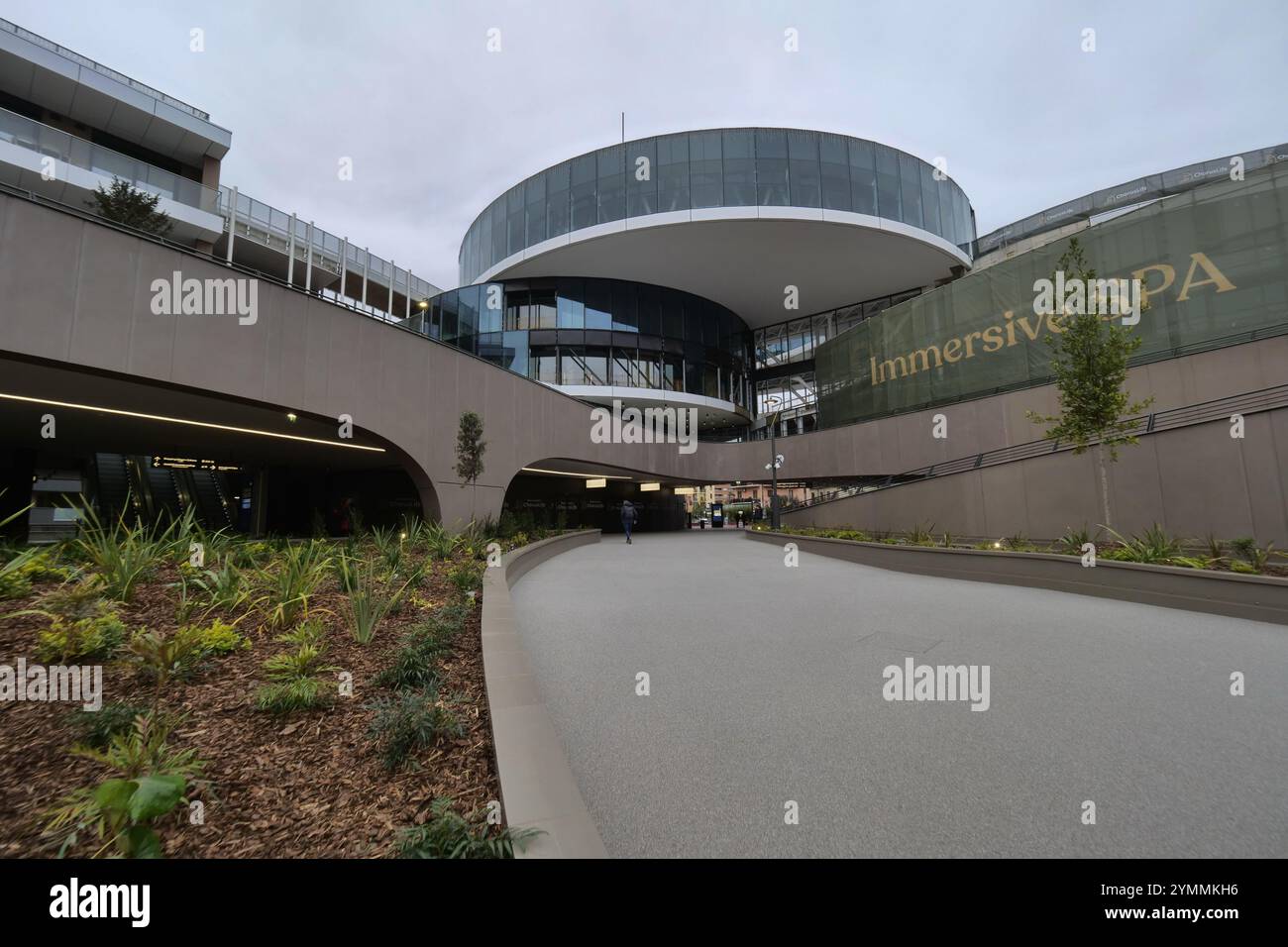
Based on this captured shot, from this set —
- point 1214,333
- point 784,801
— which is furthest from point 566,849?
point 1214,333

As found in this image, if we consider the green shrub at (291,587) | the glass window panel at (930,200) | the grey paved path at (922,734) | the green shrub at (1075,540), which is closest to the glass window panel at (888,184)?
the glass window panel at (930,200)

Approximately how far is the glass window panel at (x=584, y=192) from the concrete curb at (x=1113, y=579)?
24.1m

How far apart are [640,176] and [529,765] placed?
31.3 m

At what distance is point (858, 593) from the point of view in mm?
9906

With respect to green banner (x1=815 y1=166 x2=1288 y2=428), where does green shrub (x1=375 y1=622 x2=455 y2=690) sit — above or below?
below

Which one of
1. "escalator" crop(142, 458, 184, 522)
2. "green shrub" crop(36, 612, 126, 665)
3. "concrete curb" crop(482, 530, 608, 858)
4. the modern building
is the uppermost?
the modern building

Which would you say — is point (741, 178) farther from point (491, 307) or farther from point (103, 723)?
point (103, 723)

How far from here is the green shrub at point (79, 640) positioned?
347 centimetres

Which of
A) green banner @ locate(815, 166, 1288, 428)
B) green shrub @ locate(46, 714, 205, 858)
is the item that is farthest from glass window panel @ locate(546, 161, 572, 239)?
green shrub @ locate(46, 714, 205, 858)

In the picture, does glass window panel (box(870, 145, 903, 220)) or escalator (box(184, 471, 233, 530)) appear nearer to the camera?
escalator (box(184, 471, 233, 530))

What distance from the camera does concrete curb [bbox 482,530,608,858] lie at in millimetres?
2076

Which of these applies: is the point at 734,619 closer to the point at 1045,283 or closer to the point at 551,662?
the point at 551,662

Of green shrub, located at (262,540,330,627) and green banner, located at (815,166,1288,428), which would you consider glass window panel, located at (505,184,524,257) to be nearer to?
green banner, located at (815,166,1288,428)

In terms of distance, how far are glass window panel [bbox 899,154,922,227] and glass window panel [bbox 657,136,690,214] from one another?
39.9 ft
